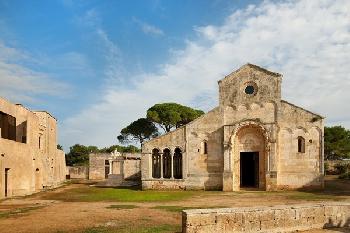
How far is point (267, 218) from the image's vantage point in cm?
1245

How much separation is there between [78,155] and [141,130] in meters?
24.9

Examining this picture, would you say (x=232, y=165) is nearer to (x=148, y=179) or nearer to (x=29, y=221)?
(x=148, y=179)

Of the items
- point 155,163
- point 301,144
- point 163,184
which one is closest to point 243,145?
point 301,144

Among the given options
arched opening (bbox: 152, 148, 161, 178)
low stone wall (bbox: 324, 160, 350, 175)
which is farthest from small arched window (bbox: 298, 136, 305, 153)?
low stone wall (bbox: 324, 160, 350, 175)

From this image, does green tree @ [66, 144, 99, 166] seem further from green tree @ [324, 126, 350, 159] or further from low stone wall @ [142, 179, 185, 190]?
low stone wall @ [142, 179, 185, 190]

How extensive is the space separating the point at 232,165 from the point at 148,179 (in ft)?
23.7

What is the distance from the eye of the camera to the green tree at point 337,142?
62094mm

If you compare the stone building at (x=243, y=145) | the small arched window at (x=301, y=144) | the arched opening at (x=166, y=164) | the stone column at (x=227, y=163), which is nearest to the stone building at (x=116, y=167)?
the arched opening at (x=166, y=164)

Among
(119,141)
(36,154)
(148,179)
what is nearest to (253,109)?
(148,179)

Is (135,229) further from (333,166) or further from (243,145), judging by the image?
(333,166)

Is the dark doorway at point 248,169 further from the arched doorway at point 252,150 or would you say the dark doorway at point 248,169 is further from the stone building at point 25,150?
the stone building at point 25,150

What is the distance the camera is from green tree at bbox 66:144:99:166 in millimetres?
86812

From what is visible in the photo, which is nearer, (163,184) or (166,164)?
(163,184)

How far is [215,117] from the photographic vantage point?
32500 millimetres
